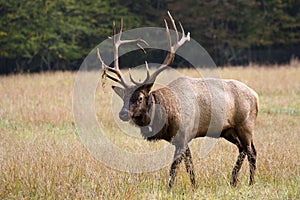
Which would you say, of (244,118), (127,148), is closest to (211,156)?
(244,118)

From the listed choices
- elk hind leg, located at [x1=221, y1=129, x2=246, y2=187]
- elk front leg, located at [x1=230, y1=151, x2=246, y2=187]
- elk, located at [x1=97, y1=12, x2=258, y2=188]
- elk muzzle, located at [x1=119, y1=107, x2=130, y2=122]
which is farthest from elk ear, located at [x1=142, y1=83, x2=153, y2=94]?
elk front leg, located at [x1=230, y1=151, x2=246, y2=187]

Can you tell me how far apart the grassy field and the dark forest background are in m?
16.5

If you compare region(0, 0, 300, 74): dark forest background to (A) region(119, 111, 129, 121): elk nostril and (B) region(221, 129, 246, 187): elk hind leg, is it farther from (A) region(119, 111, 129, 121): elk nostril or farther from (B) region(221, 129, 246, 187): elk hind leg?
(A) region(119, 111, 129, 121): elk nostril

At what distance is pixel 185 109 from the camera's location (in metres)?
5.90

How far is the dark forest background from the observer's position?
27.2m

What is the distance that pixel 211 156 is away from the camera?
22.3 ft

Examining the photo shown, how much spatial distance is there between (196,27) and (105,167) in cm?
→ 2356

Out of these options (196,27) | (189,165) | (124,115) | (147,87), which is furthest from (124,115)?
(196,27)

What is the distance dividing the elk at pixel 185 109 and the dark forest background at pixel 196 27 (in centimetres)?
2072

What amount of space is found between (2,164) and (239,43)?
2372 cm

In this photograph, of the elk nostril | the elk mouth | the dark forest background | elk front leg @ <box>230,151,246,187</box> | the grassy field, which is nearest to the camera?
the grassy field

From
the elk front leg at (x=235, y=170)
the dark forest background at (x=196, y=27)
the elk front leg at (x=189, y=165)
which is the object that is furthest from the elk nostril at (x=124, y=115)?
the dark forest background at (x=196, y=27)

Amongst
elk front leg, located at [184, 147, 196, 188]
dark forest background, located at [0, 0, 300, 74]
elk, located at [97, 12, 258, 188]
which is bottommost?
dark forest background, located at [0, 0, 300, 74]

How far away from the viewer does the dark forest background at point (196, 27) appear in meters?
27.2
